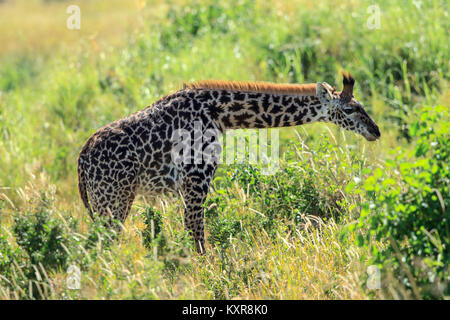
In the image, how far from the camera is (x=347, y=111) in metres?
8.61

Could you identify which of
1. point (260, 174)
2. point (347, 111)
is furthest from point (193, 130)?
point (347, 111)

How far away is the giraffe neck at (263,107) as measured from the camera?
8.62 m

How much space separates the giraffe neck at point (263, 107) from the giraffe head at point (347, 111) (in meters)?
0.10

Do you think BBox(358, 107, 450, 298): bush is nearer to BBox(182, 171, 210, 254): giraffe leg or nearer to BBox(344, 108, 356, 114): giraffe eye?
BBox(344, 108, 356, 114): giraffe eye

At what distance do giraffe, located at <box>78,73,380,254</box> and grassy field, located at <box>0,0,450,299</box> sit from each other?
1.20ft

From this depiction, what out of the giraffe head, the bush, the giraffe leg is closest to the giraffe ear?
the giraffe head

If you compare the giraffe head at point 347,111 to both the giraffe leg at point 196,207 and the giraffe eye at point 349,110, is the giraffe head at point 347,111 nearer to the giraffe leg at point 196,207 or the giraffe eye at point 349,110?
the giraffe eye at point 349,110

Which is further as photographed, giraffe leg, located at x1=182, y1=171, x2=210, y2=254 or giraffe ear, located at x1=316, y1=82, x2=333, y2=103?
giraffe ear, located at x1=316, y1=82, x2=333, y2=103

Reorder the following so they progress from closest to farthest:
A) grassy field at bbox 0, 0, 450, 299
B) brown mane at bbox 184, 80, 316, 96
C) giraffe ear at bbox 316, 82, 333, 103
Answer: grassy field at bbox 0, 0, 450, 299 < giraffe ear at bbox 316, 82, 333, 103 < brown mane at bbox 184, 80, 316, 96

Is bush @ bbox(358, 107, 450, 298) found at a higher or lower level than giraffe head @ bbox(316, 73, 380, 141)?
lower

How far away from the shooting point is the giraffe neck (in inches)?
340

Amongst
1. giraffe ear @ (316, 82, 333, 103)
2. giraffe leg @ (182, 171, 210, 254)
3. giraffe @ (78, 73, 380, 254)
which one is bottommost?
giraffe leg @ (182, 171, 210, 254)

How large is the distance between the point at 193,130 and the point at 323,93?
177 cm

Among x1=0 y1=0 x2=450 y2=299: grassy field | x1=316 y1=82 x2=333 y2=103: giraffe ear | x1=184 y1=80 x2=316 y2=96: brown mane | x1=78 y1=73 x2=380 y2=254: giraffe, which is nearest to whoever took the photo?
x1=0 y1=0 x2=450 y2=299: grassy field
